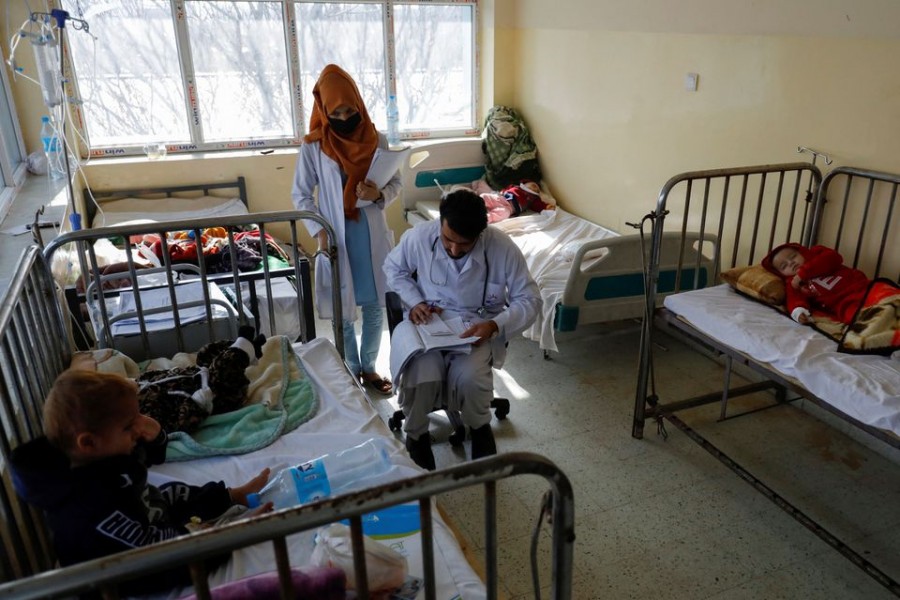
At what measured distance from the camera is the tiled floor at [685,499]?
2.24 metres

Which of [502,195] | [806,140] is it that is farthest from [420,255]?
[502,195]

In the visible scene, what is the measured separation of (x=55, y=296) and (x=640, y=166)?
334 cm

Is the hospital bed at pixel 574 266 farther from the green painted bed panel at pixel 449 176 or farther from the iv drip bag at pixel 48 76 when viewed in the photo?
the iv drip bag at pixel 48 76

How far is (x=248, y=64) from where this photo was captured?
518 cm

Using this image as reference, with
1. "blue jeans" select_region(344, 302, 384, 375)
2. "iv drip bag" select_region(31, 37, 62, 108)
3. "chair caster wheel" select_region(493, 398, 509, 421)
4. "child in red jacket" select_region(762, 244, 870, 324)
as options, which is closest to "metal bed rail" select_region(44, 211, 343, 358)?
"blue jeans" select_region(344, 302, 384, 375)

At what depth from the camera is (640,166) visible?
4207 millimetres

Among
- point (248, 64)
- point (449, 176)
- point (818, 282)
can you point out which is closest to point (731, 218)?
point (818, 282)

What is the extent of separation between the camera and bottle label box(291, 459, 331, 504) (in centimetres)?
171

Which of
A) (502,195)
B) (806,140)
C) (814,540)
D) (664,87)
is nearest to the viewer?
(814,540)

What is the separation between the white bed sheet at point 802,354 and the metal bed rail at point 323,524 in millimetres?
1253

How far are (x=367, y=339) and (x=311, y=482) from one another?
1.73 meters

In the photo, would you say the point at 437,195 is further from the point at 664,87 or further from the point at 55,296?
the point at 55,296

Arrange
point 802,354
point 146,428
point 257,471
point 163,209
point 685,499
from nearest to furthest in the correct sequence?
point 146,428 → point 257,471 → point 802,354 → point 685,499 → point 163,209

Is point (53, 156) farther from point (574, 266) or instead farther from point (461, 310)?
point (574, 266)
